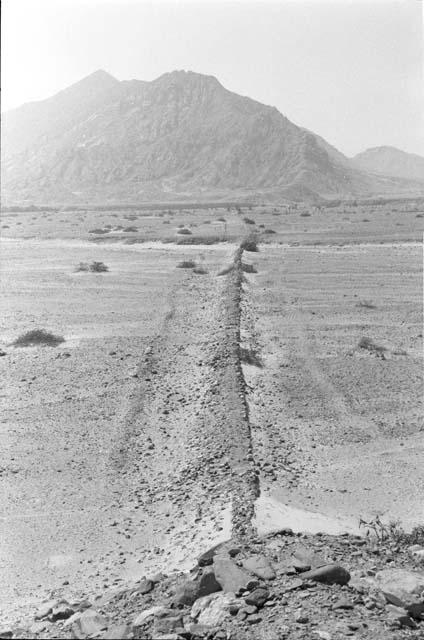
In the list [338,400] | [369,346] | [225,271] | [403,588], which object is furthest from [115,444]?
[225,271]

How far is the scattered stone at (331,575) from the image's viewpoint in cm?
568

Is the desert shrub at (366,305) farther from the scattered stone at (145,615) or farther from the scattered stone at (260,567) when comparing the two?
the scattered stone at (145,615)

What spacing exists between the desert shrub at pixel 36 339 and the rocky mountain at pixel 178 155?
107717 millimetres

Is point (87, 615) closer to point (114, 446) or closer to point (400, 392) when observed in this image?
point (114, 446)

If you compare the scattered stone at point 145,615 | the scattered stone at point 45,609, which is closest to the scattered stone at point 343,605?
the scattered stone at point 145,615

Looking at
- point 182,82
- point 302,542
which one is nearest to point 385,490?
point 302,542

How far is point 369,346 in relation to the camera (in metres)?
15.8

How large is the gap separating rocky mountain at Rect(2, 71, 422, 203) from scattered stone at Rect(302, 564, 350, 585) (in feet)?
387

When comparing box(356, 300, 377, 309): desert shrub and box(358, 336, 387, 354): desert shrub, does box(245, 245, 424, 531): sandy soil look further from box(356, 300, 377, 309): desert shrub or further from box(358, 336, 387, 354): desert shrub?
box(358, 336, 387, 354): desert shrub

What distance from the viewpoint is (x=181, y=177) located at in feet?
467

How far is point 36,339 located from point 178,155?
13684 centimetres

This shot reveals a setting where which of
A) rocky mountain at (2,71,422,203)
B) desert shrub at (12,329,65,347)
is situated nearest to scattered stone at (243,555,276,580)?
desert shrub at (12,329,65,347)

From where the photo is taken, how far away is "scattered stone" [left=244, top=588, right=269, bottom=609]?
17.8ft

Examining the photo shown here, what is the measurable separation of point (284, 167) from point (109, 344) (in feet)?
440
